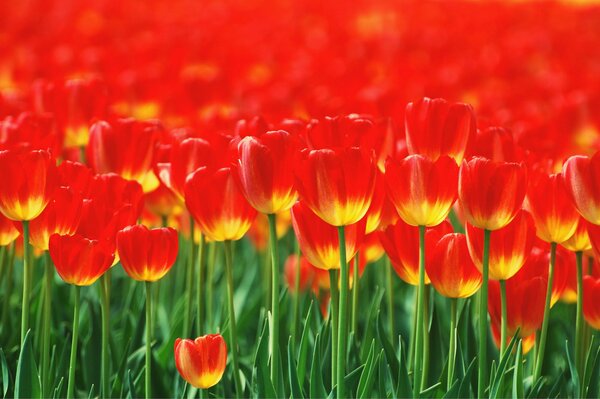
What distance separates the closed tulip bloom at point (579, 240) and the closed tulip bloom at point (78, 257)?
2.76 ft

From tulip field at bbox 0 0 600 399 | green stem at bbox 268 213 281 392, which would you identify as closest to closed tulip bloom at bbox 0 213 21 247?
tulip field at bbox 0 0 600 399

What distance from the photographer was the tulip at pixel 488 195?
153cm

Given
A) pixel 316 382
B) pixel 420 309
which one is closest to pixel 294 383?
pixel 316 382

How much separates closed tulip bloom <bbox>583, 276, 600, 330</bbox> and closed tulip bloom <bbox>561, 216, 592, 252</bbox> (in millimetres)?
70

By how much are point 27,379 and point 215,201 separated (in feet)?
1.48

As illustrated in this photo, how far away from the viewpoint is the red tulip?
5.06ft

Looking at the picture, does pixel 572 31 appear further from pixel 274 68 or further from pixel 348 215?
pixel 348 215

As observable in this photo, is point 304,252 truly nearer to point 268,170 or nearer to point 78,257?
point 268,170

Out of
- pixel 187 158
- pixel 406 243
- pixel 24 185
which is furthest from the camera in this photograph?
pixel 187 158

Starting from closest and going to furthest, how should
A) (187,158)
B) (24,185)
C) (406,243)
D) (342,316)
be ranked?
(342,316)
(24,185)
(406,243)
(187,158)

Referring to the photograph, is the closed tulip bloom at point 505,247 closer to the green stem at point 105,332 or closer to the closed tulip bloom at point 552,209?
the closed tulip bloom at point 552,209

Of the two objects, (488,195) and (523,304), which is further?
(523,304)

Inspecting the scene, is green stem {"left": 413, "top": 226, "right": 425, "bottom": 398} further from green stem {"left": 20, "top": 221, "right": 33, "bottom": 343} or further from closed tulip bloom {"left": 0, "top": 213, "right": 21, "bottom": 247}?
closed tulip bloom {"left": 0, "top": 213, "right": 21, "bottom": 247}

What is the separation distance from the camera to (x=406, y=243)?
5.62ft
